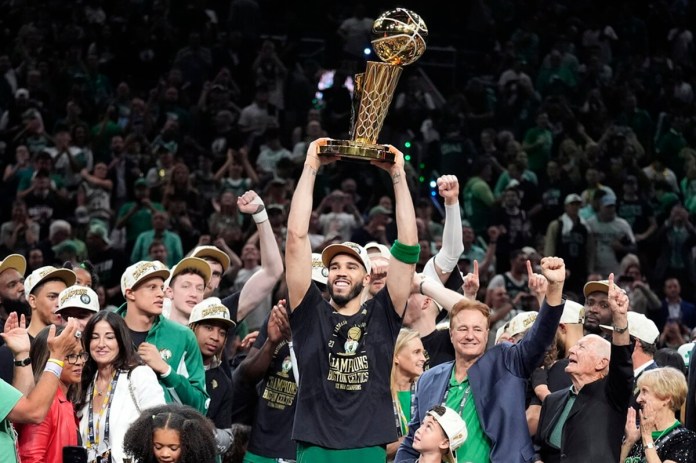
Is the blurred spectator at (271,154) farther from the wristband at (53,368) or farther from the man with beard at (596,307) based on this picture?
the wristband at (53,368)

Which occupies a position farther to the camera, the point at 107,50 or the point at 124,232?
the point at 107,50

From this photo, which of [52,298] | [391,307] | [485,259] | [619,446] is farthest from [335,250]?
[485,259]

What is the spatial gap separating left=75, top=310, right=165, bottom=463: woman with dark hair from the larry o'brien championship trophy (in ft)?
5.29

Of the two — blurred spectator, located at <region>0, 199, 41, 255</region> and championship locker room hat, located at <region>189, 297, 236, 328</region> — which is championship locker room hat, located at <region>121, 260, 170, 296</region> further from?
blurred spectator, located at <region>0, 199, 41, 255</region>

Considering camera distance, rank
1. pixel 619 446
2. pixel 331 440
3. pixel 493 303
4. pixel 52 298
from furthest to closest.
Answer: pixel 493 303 → pixel 52 298 → pixel 619 446 → pixel 331 440

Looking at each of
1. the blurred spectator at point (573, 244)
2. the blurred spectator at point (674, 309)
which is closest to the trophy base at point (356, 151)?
the blurred spectator at point (674, 309)

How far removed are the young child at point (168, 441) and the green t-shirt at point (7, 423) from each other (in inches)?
22.1

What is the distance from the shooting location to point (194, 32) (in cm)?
1972

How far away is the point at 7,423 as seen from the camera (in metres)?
6.60

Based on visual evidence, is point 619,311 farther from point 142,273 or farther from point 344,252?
point 142,273

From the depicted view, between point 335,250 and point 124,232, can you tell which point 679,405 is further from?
point 124,232

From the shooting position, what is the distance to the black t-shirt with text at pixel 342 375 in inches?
264

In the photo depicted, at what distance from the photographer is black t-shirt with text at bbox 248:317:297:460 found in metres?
8.35

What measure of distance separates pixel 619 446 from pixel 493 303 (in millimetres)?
5719
